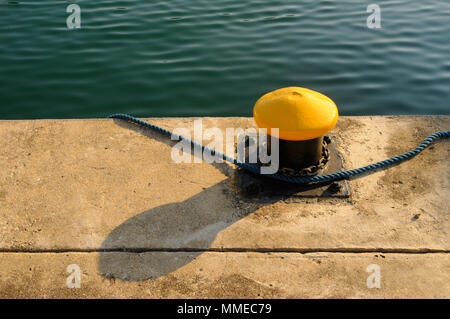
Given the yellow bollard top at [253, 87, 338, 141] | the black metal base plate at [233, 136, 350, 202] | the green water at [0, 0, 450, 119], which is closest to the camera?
the yellow bollard top at [253, 87, 338, 141]

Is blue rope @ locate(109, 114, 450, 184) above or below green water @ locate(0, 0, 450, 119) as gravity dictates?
below

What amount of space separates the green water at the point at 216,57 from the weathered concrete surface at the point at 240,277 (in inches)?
113

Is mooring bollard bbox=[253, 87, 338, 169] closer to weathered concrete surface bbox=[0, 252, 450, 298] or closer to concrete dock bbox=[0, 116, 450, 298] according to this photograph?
concrete dock bbox=[0, 116, 450, 298]

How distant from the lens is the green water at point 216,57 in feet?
17.5

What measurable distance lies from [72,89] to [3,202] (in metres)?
2.98

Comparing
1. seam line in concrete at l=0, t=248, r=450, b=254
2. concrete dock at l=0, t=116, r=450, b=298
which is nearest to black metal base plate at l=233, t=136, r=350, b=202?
concrete dock at l=0, t=116, r=450, b=298

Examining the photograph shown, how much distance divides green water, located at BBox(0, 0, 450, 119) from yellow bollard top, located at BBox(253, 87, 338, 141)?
2324mm

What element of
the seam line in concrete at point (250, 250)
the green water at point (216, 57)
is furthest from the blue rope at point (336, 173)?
the green water at point (216, 57)

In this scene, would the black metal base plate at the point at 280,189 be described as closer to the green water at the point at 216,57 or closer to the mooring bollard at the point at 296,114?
the mooring bollard at the point at 296,114

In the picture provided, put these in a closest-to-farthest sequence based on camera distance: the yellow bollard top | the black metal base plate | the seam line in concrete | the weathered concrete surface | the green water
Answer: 1. the weathered concrete surface
2. the seam line in concrete
3. the yellow bollard top
4. the black metal base plate
5. the green water

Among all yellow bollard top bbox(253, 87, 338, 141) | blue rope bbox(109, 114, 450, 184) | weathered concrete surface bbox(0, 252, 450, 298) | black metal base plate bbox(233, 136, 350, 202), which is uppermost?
yellow bollard top bbox(253, 87, 338, 141)

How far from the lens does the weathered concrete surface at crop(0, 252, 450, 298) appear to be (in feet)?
7.41

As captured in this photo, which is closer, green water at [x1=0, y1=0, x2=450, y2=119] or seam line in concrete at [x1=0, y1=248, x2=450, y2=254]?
seam line in concrete at [x1=0, y1=248, x2=450, y2=254]
